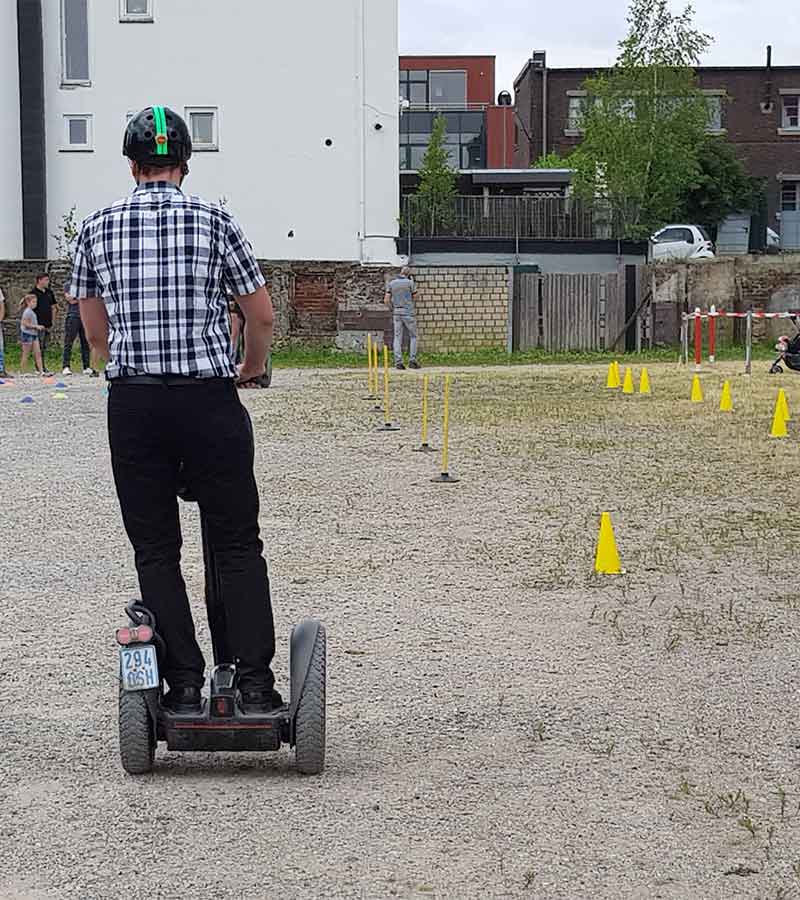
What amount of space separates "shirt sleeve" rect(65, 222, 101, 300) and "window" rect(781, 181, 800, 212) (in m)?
61.0

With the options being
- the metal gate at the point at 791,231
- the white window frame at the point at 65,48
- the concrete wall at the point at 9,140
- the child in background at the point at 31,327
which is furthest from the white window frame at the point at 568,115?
the child in background at the point at 31,327

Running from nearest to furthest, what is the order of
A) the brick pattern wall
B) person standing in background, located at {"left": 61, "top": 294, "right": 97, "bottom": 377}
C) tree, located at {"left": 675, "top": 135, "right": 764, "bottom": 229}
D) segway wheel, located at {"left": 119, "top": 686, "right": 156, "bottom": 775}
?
segway wheel, located at {"left": 119, "top": 686, "right": 156, "bottom": 775} → person standing in background, located at {"left": 61, "top": 294, "right": 97, "bottom": 377} → the brick pattern wall → tree, located at {"left": 675, "top": 135, "right": 764, "bottom": 229}

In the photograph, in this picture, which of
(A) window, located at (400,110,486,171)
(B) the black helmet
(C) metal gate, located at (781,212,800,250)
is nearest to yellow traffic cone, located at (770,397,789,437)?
(B) the black helmet

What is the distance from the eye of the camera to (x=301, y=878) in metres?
4.23

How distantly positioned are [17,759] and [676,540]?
5.50m

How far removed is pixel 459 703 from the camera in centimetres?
609

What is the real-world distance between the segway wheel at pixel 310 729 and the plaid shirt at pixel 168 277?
103 centimetres

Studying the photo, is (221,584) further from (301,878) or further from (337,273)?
(337,273)

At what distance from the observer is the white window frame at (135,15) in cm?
4031

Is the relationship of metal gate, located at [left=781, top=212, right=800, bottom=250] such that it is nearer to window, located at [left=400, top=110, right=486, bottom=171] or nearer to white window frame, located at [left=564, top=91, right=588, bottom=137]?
window, located at [left=400, top=110, right=486, bottom=171]

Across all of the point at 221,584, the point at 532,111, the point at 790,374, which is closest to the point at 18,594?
the point at 221,584

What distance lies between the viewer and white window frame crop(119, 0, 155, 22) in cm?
4031

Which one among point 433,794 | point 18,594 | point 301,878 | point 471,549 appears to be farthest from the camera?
point 471,549

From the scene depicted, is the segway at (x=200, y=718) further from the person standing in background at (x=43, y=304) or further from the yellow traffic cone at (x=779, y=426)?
the person standing in background at (x=43, y=304)
